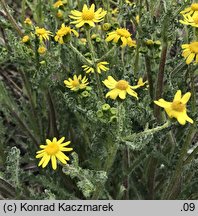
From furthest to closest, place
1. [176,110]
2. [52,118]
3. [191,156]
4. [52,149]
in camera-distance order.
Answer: [52,118] → [191,156] → [52,149] → [176,110]

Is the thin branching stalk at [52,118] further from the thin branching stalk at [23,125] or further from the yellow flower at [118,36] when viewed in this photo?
the yellow flower at [118,36]

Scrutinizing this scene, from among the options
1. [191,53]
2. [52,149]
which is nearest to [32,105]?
[52,149]

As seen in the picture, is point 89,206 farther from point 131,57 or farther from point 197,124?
point 131,57

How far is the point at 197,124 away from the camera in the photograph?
50.6 inches

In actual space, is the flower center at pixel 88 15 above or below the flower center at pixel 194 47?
above

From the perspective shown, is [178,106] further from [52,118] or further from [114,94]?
[52,118]

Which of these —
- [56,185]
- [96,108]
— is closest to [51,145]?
[96,108]

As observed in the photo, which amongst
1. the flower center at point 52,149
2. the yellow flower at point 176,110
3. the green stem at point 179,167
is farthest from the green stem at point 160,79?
the flower center at point 52,149

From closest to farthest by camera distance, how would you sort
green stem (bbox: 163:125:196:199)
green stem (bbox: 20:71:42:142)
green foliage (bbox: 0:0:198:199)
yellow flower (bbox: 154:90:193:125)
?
yellow flower (bbox: 154:90:193:125)
green foliage (bbox: 0:0:198:199)
green stem (bbox: 163:125:196:199)
green stem (bbox: 20:71:42:142)

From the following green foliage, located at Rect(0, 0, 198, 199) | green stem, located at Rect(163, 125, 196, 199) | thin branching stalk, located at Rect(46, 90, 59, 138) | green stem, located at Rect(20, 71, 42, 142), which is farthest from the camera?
green stem, located at Rect(20, 71, 42, 142)

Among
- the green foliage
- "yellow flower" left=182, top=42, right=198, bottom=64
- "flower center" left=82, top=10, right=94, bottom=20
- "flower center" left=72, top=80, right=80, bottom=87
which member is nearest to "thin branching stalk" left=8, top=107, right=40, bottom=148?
the green foliage

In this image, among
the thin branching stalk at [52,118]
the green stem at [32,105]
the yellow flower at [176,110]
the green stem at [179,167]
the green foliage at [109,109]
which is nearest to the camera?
the yellow flower at [176,110]

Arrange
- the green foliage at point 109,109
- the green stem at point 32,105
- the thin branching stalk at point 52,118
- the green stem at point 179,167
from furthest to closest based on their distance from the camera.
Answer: the green stem at point 32,105, the thin branching stalk at point 52,118, the green stem at point 179,167, the green foliage at point 109,109

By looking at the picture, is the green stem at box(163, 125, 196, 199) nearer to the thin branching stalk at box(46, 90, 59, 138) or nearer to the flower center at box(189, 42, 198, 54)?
the flower center at box(189, 42, 198, 54)
